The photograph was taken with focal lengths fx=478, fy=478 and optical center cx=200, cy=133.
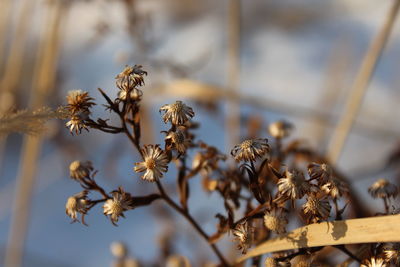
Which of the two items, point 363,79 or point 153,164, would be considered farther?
point 363,79


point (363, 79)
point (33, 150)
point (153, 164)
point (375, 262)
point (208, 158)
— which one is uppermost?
point (33, 150)

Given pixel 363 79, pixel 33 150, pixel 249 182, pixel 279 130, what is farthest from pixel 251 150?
pixel 33 150

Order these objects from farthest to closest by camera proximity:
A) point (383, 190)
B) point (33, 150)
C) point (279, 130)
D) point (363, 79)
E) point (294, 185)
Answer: point (33, 150)
point (363, 79)
point (279, 130)
point (383, 190)
point (294, 185)

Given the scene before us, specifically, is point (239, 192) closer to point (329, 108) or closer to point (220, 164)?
point (220, 164)

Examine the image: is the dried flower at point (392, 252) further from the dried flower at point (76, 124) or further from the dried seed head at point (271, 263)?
the dried flower at point (76, 124)

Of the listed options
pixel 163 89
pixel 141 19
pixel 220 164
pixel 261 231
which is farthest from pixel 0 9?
pixel 261 231

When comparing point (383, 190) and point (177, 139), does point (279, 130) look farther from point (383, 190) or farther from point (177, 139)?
point (177, 139)
